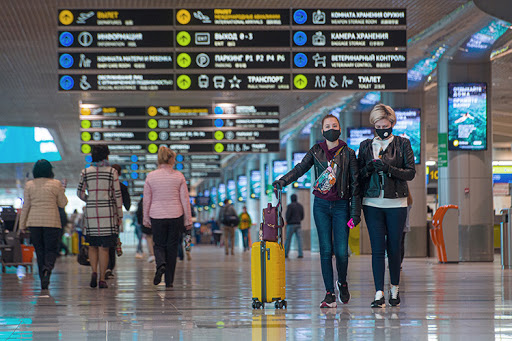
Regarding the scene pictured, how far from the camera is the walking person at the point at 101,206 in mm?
10328

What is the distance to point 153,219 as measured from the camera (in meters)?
10.2

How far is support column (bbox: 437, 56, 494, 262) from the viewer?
18.9 m

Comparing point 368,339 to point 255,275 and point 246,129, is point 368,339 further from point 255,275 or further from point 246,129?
point 246,129

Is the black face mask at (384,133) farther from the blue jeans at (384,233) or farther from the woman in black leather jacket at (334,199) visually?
the blue jeans at (384,233)

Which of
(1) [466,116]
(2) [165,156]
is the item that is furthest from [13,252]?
(1) [466,116]

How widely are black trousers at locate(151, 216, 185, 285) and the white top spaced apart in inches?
143

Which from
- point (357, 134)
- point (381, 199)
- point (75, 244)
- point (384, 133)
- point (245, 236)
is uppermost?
point (357, 134)

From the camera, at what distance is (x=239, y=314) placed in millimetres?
6609

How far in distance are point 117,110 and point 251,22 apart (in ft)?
31.9

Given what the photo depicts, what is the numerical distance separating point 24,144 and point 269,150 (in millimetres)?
13180

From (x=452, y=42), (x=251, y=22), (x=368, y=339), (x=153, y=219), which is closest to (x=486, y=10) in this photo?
(x=452, y=42)

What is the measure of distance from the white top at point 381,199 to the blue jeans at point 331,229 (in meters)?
0.22

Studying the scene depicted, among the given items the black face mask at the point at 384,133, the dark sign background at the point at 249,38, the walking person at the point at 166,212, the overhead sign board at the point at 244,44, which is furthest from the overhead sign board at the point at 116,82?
the black face mask at the point at 384,133

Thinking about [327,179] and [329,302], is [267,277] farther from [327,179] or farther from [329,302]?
[327,179]
